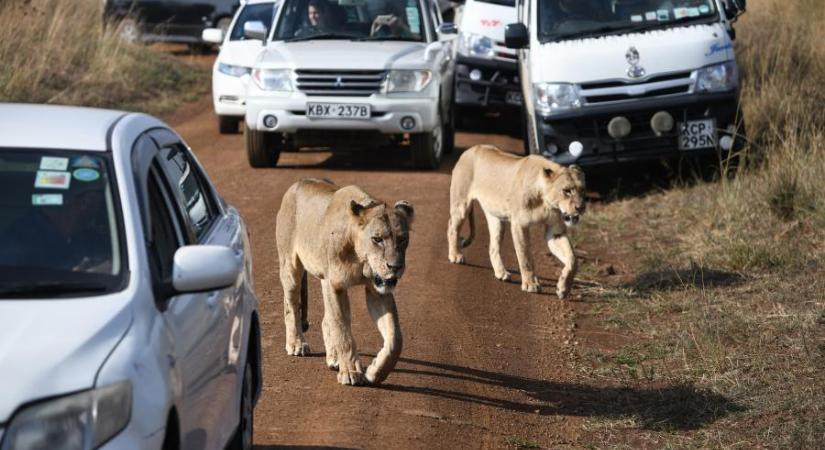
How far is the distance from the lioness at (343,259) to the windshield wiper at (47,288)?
2492 mm

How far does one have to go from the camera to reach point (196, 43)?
87.5ft

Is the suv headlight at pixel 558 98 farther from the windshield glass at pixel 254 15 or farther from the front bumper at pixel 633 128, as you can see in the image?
the windshield glass at pixel 254 15

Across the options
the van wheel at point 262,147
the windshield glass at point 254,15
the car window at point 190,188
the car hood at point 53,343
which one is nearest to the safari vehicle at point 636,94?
the van wheel at point 262,147

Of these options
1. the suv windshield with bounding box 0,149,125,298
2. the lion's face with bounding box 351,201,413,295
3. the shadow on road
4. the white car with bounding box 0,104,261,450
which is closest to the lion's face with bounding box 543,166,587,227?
the shadow on road

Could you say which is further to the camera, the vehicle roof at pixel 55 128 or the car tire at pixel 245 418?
the car tire at pixel 245 418

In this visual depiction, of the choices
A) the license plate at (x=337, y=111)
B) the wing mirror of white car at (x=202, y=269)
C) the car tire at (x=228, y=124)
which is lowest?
the car tire at (x=228, y=124)

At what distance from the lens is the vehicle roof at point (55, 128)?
14.5ft

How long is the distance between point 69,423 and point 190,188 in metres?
1.84

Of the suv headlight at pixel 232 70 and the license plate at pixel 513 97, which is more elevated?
the suv headlight at pixel 232 70

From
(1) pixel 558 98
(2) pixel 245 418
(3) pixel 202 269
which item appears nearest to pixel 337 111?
(1) pixel 558 98

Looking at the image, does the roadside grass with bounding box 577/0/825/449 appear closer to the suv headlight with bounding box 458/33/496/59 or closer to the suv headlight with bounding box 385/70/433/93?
the suv headlight with bounding box 385/70/433/93

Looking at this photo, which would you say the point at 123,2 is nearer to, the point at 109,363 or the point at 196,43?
the point at 196,43

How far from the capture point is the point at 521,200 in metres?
9.54

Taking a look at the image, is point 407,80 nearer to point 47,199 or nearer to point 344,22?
point 344,22
